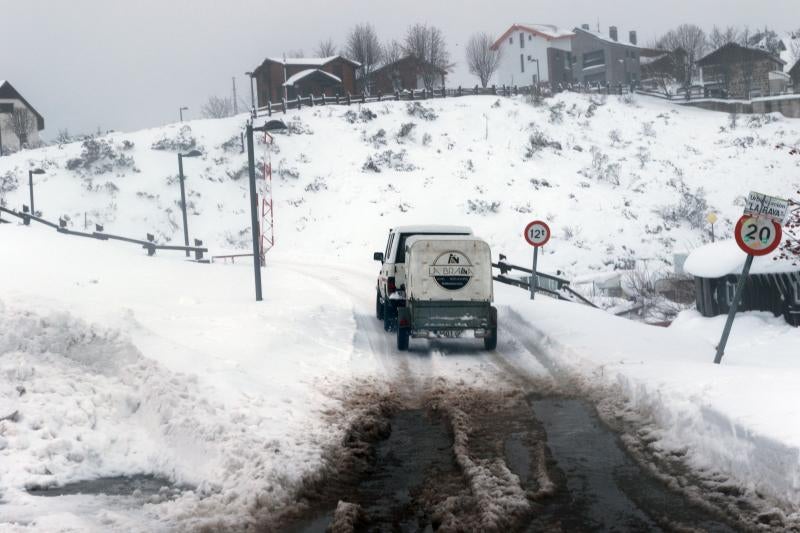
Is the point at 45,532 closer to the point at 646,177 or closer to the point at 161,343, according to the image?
the point at 161,343

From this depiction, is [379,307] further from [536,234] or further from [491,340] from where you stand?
[491,340]

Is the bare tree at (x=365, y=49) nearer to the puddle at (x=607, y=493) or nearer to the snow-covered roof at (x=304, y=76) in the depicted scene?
the snow-covered roof at (x=304, y=76)

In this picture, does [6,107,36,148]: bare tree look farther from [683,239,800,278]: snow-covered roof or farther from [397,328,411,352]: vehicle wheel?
[397,328,411,352]: vehicle wheel

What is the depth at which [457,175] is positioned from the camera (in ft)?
176

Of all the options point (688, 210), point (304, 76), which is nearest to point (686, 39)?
point (304, 76)

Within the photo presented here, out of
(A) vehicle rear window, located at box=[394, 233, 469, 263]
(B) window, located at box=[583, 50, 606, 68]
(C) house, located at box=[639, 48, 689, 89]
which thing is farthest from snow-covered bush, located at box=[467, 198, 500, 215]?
(B) window, located at box=[583, 50, 606, 68]

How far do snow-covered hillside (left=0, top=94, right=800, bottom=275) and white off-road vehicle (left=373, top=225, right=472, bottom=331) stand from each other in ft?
69.6

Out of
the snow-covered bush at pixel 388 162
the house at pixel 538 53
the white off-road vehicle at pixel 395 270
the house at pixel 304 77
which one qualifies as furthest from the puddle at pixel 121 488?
the house at pixel 538 53

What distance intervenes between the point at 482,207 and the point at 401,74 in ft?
138

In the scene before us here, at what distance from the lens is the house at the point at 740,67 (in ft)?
271

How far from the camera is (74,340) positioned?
10.6 m

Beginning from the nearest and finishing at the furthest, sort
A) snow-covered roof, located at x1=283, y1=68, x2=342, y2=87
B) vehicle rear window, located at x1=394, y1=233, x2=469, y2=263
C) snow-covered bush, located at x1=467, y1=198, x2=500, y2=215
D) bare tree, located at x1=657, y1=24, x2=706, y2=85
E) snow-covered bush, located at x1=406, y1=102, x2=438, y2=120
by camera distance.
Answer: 1. vehicle rear window, located at x1=394, y1=233, x2=469, y2=263
2. snow-covered bush, located at x1=467, y1=198, x2=500, y2=215
3. snow-covered bush, located at x1=406, y1=102, x2=438, y2=120
4. snow-covered roof, located at x1=283, y1=68, x2=342, y2=87
5. bare tree, located at x1=657, y1=24, x2=706, y2=85

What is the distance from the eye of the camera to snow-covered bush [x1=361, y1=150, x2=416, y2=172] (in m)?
55.8

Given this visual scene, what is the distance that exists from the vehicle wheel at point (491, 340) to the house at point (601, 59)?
81265mm
